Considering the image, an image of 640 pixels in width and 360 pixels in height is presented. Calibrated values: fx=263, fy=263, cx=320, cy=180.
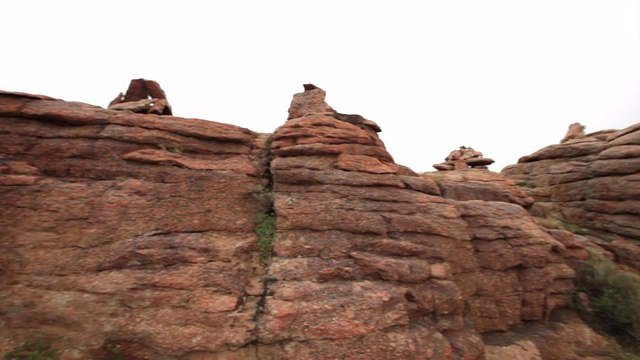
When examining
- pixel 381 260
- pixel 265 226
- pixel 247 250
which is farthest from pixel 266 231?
pixel 381 260

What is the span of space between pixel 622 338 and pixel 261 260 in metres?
15.1

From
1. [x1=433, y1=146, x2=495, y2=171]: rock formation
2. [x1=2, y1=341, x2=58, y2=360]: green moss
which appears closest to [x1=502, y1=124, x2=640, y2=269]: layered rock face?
[x1=433, y1=146, x2=495, y2=171]: rock formation

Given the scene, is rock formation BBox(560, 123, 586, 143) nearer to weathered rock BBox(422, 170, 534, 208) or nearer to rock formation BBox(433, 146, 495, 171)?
rock formation BBox(433, 146, 495, 171)

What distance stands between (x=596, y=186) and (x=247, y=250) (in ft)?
75.7

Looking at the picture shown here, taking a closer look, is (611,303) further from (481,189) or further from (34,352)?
(34,352)

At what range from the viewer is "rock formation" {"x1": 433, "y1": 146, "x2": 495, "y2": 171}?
808 inches

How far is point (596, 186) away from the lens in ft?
58.6

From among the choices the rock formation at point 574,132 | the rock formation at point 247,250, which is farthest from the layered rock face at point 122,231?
the rock formation at point 574,132

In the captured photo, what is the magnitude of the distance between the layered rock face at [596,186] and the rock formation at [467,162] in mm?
4206

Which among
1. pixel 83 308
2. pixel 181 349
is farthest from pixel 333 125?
pixel 83 308

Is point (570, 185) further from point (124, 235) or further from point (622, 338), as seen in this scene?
point (124, 235)

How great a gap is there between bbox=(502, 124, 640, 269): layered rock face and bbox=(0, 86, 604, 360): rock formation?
18.9ft

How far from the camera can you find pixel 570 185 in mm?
19406

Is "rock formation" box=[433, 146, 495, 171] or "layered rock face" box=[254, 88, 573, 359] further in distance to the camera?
"rock formation" box=[433, 146, 495, 171]
